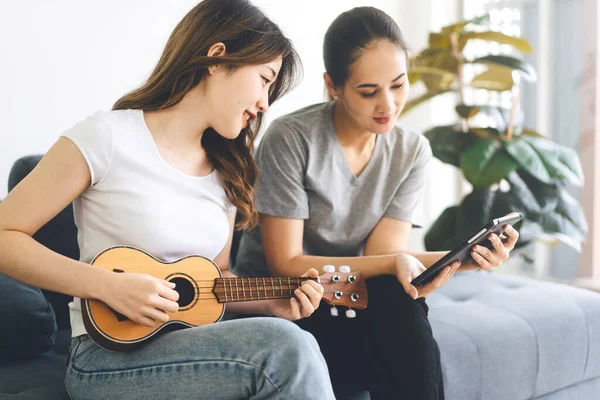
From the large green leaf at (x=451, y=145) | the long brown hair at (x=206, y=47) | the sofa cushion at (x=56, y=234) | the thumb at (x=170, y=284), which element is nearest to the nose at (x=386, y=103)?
the long brown hair at (x=206, y=47)

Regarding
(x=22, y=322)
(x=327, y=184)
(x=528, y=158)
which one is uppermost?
(x=327, y=184)

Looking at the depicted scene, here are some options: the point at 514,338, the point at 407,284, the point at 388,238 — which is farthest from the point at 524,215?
the point at 407,284

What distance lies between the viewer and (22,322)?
1466 mm

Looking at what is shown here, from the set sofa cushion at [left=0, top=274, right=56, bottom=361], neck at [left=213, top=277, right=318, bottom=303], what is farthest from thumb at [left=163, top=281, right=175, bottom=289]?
sofa cushion at [left=0, top=274, right=56, bottom=361]

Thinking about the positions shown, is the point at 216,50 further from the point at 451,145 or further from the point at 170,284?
the point at 451,145

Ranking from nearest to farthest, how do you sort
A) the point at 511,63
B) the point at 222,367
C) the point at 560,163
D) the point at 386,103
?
the point at 222,367 < the point at 386,103 < the point at 560,163 < the point at 511,63

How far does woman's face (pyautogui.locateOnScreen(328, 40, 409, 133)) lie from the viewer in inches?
60.4

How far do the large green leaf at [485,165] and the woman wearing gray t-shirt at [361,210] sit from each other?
714mm

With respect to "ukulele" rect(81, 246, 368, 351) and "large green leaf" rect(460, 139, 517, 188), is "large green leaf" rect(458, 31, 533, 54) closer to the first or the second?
"large green leaf" rect(460, 139, 517, 188)

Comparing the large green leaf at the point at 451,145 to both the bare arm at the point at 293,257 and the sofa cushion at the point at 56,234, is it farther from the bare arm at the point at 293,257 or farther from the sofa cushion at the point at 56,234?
the sofa cushion at the point at 56,234

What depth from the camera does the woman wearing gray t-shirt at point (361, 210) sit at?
4.47ft

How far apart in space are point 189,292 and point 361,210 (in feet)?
1.85

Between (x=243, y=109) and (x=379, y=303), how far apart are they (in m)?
0.50

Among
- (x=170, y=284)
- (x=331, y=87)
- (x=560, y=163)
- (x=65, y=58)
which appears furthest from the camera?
(x=560, y=163)
